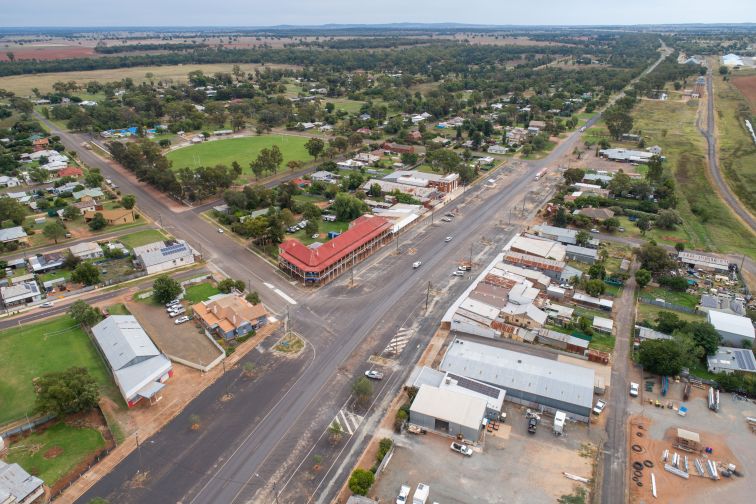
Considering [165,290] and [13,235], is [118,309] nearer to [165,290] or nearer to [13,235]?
[165,290]

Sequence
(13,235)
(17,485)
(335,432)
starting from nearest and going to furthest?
(17,485) < (335,432) < (13,235)

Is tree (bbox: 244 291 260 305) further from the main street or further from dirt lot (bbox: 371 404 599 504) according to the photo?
dirt lot (bbox: 371 404 599 504)


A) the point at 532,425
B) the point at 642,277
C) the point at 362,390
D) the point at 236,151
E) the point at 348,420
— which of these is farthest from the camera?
the point at 236,151

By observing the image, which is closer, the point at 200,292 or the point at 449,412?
the point at 449,412

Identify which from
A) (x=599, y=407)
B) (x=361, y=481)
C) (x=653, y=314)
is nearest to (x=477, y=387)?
(x=599, y=407)

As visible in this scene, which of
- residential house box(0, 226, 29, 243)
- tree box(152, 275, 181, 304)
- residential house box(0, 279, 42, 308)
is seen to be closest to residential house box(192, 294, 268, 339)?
tree box(152, 275, 181, 304)

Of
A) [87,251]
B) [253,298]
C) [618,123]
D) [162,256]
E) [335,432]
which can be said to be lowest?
[335,432]

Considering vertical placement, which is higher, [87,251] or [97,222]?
[97,222]

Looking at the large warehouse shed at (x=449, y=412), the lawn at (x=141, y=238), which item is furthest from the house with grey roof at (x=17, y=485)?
the lawn at (x=141, y=238)
